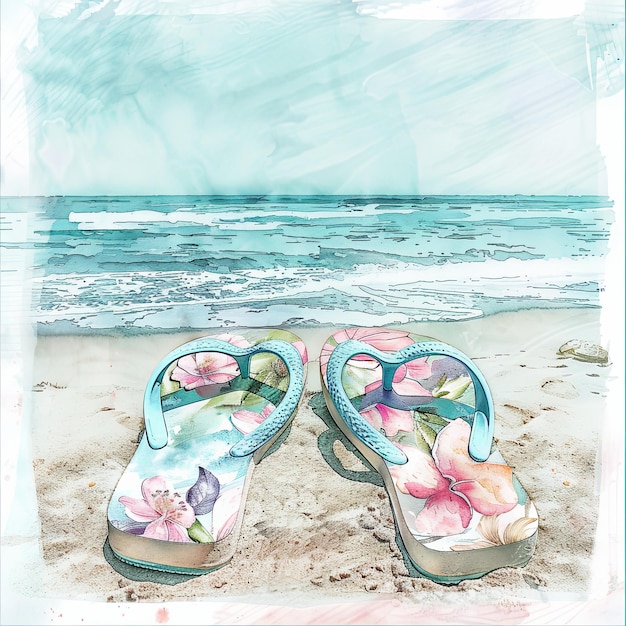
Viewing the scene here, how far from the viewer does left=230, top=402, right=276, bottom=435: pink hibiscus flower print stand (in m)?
1.13

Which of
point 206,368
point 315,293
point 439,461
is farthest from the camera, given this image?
point 315,293

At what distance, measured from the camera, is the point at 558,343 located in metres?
1.49

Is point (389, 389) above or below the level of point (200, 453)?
above

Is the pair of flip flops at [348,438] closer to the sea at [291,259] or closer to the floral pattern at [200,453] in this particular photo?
the floral pattern at [200,453]

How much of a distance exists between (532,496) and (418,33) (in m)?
1.30

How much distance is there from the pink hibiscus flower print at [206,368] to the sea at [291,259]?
31 centimetres

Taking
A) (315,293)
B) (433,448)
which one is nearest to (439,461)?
(433,448)

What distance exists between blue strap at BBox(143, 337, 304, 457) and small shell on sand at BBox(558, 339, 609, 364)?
26.3 inches

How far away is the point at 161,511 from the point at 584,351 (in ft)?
3.33

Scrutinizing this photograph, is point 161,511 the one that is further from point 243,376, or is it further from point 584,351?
point 584,351

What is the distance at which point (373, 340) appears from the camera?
133 centimetres

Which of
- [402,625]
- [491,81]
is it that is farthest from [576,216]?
[402,625]

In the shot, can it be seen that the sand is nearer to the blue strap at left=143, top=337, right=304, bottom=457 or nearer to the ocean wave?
the blue strap at left=143, top=337, right=304, bottom=457

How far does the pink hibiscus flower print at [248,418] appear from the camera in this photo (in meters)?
1.13
